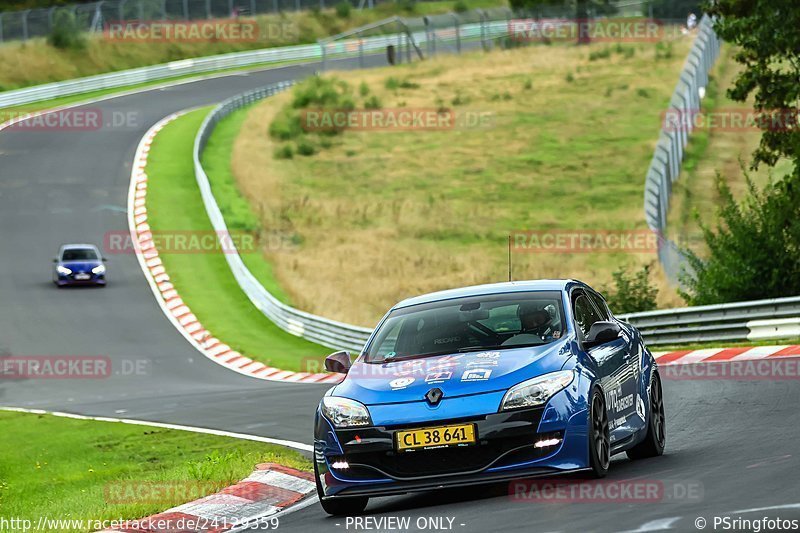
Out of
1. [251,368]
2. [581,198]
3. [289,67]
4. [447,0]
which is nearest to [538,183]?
[581,198]

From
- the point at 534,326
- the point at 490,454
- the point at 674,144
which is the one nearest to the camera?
the point at 490,454

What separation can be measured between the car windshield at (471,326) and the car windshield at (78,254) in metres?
28.6

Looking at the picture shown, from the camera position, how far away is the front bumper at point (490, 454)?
9.30m

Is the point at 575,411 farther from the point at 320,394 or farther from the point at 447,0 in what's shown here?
the point at 447,0

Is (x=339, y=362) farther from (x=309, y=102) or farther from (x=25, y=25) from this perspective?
(x=25, y=25)

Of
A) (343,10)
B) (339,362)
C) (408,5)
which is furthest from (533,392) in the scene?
(408,5)

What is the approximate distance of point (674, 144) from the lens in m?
43.1

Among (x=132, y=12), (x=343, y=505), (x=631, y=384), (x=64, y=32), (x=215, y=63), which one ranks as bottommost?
(x=215, y=63)

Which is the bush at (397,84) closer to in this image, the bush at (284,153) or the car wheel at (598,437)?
the bush at (284,153)

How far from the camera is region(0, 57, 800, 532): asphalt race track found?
8.68 meters

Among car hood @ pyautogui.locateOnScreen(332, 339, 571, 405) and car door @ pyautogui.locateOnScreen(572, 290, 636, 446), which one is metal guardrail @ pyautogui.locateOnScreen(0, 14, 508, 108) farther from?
car hood @ pyautogui.locateOnScreen(332, 339, 571, 405)

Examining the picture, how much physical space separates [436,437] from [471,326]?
1.45 metres

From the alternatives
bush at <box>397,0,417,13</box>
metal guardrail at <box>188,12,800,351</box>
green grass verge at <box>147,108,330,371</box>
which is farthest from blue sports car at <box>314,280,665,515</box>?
bush at <box>397,0,417,13</box>

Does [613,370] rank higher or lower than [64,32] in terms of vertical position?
higher
